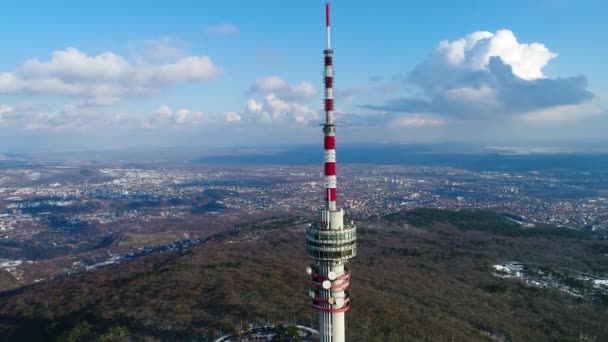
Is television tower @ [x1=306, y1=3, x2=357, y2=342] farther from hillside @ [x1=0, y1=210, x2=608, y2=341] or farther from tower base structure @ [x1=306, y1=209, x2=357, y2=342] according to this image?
hillside @ [x1=0, y1=210, x2=608, y2=341]

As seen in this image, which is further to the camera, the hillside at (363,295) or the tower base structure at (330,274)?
the hillside at (363,295)

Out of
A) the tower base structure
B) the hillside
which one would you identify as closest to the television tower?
the tower base structure

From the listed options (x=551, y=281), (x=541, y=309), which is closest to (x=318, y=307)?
(x=541, y=309)

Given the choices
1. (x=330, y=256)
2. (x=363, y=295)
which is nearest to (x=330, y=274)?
(x=330, y=256)

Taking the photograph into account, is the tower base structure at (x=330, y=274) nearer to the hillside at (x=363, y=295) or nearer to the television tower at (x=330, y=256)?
the television tower at (x=330, y=256)

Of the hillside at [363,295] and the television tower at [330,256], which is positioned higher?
the television tower at [330,256]

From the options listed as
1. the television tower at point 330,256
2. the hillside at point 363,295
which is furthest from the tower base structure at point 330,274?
the hillside at point 363,295

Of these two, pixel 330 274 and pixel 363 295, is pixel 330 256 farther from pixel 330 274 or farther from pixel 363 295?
pixel 363 295
